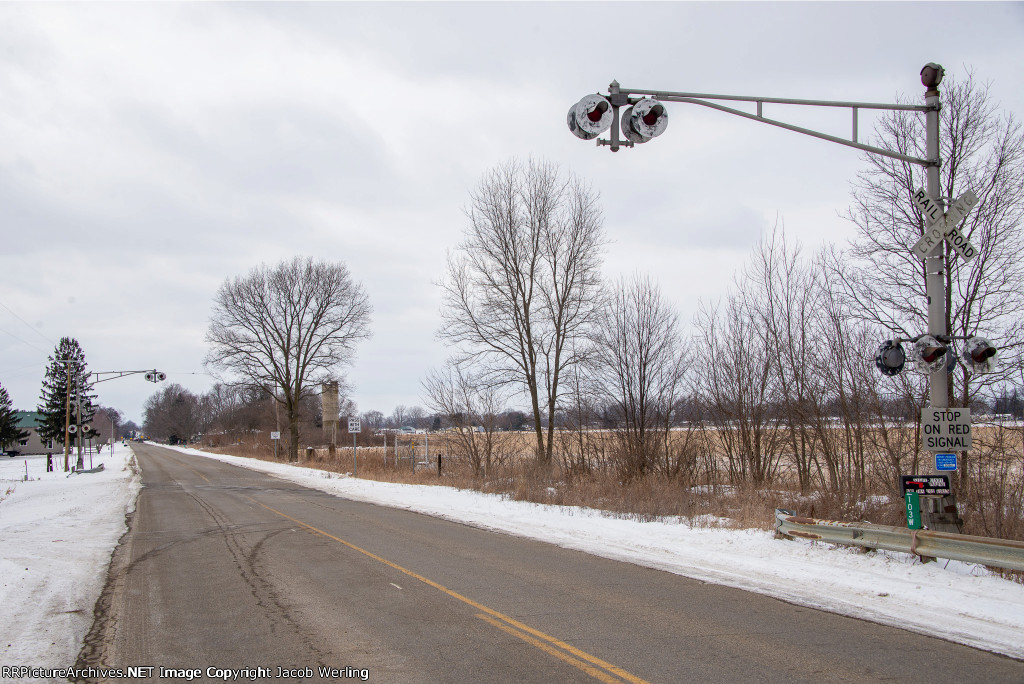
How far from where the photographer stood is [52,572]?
9836 millimetres

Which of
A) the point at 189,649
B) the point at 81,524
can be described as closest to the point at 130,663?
the point at 189,649

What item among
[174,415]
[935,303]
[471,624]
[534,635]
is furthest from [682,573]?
[174,415]

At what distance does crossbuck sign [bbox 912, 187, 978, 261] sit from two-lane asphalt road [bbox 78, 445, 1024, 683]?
5.12 meters

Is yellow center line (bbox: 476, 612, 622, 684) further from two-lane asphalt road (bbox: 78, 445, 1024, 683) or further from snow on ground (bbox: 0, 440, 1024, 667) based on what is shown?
snow on ground (bbox: 0, 440, 1024, 667)

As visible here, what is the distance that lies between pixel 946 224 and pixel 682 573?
590 centimetres

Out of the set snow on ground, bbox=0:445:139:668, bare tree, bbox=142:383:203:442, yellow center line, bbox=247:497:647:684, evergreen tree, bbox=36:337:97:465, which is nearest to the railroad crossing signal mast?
yellow center line, bbox=247:497:647:684

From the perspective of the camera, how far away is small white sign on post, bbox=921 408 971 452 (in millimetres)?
9102

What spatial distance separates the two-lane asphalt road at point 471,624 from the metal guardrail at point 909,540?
7.61 feet

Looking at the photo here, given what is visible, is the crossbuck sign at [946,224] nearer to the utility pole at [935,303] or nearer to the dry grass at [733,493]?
the utility pole at [935,303]

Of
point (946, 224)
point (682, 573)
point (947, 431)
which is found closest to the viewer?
point (946, 224)

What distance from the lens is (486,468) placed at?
2627 centimetres

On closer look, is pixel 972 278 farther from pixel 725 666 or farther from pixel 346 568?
pixel 346 568

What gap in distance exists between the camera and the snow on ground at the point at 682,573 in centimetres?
667

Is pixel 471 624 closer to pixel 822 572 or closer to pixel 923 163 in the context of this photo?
pixel 822 572
